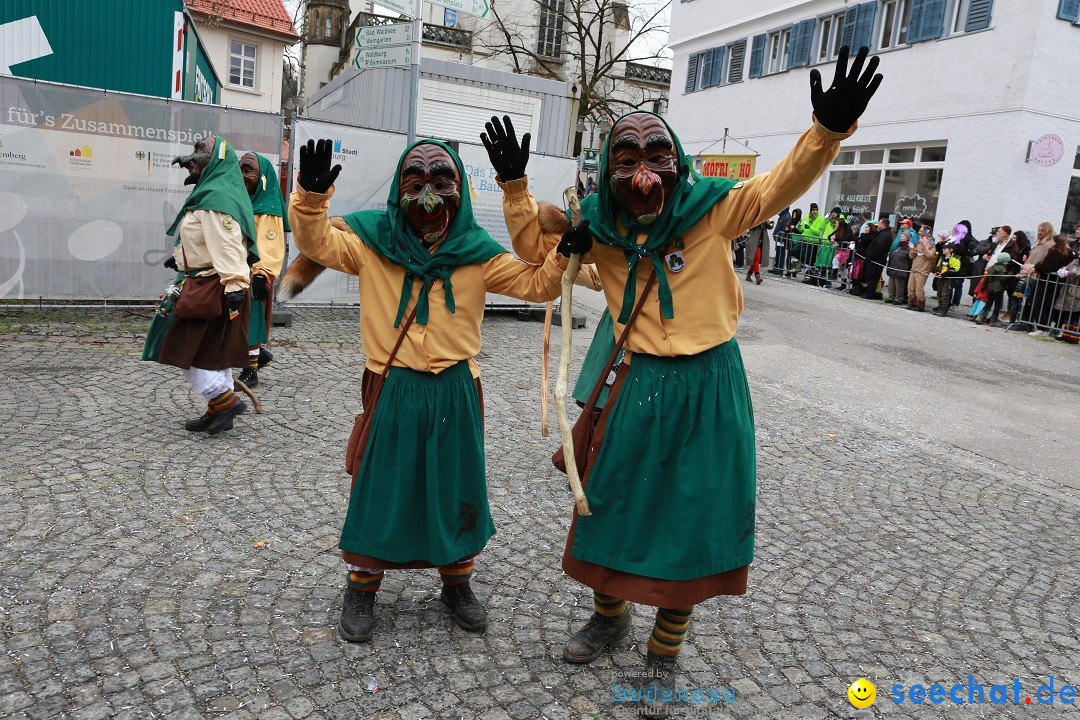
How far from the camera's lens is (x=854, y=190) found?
20797 mm

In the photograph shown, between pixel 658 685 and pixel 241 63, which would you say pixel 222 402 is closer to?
pixel 658 685

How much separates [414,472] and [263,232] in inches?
160

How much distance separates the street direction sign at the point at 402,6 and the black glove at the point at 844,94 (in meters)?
7.22

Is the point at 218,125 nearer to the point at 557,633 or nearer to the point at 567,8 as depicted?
the point at 557,633

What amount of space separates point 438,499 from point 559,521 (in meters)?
1.53

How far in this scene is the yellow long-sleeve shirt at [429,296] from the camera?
124 inches

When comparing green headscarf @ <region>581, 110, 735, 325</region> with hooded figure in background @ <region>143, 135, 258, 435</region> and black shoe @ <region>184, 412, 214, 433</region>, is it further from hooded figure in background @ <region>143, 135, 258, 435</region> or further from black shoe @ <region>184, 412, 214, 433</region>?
black shoe @ <region>184, 412, 214, 433</region>

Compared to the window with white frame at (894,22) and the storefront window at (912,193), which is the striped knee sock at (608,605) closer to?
the storefront window at (912,193)

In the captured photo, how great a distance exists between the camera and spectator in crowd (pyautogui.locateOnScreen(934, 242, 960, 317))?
14.9 metres

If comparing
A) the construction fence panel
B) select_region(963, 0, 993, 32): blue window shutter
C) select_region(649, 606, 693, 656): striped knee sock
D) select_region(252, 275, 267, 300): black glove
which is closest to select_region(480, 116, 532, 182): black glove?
select_region(649, 606, 693, 656): striped knee sock

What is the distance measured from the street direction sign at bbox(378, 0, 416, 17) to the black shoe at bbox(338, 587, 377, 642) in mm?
7093

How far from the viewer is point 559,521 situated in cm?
454

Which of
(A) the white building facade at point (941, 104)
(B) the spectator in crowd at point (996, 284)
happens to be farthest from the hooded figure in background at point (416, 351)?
(A) the white building facade at point (941, 104)

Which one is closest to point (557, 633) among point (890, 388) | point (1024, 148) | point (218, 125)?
point (890, 388)
